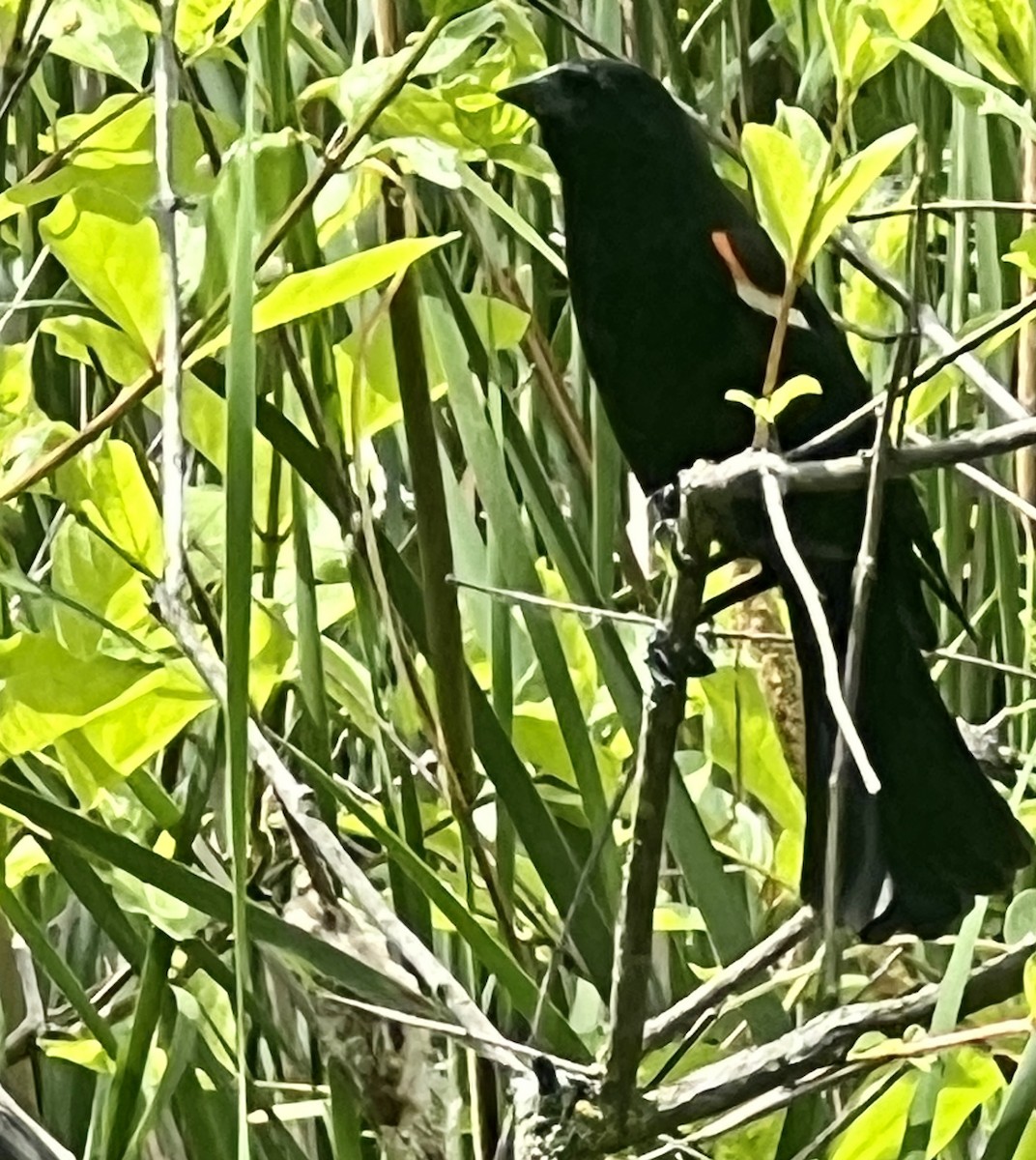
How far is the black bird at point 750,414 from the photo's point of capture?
512mm

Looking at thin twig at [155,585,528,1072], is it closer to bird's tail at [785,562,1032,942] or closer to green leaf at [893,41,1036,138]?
bird's tail at [785,562,1032,942]

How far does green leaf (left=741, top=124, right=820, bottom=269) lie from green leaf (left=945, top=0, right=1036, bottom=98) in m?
0.10

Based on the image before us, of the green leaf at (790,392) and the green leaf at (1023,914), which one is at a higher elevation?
the green leaf at (790,392)

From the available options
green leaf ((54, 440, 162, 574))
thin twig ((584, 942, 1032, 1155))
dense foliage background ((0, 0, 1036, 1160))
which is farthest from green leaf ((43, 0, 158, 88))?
thin twig ((584, 942, 1032, 1155))

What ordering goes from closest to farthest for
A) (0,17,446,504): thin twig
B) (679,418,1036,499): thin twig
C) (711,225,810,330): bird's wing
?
1. (679,418,1036,499): thin twig
2. (0,17,446,504): thin twig
3. (711,225,810,330): bird's wing

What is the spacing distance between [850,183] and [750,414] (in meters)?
0.31

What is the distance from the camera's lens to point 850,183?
0.36 m

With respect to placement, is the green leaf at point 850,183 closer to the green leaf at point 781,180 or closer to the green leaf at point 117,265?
the green leaf at point 781,180

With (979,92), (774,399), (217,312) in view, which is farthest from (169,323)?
(979,92)

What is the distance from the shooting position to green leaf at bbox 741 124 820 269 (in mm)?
353

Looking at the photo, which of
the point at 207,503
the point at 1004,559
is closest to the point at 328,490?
the point at 207,503

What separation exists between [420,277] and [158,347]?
161mm

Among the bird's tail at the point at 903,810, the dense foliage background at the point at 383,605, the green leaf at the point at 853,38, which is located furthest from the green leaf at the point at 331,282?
the bird's tail at the point at 903,810

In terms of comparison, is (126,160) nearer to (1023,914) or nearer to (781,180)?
(781,180)
